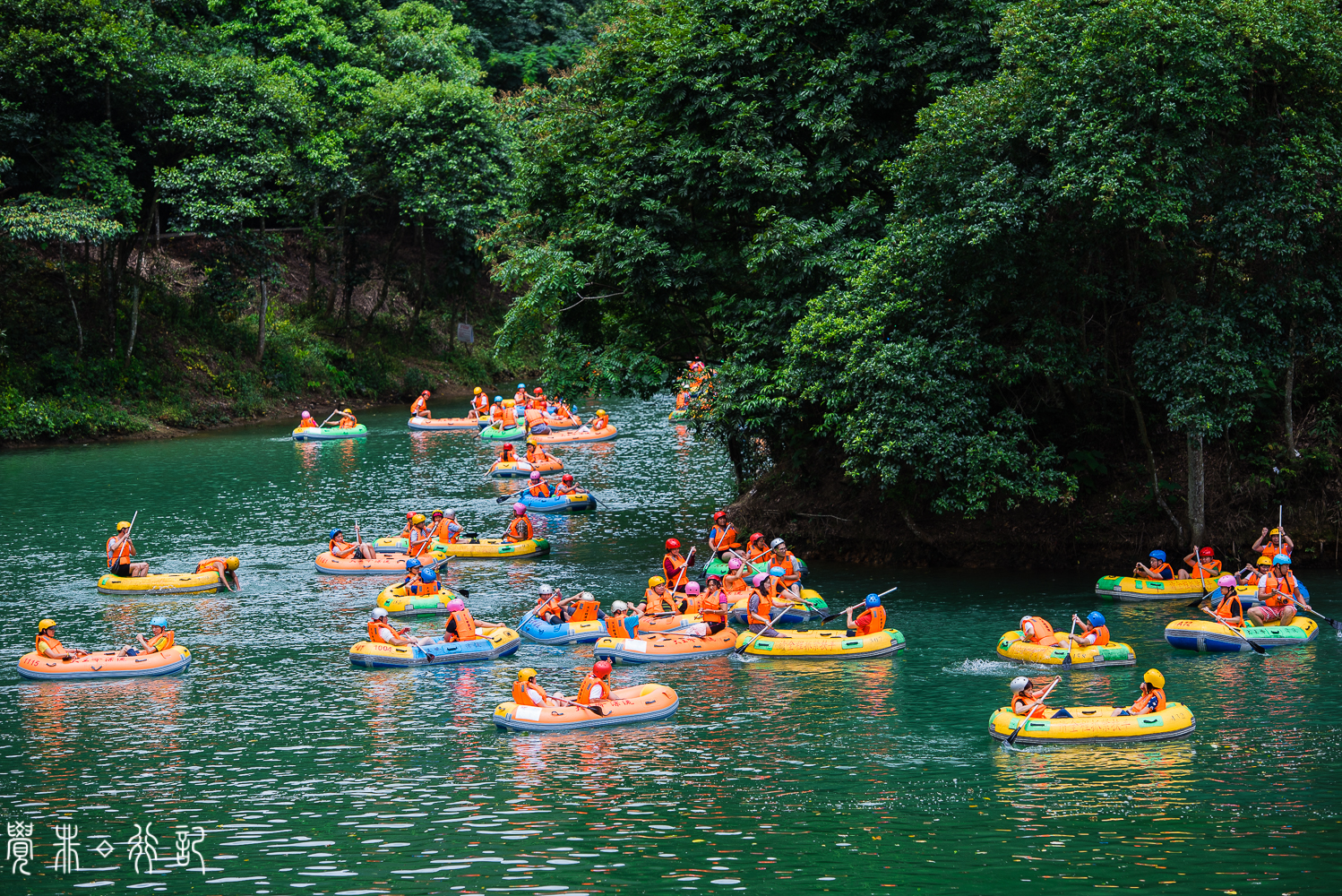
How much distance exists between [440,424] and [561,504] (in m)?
19.3

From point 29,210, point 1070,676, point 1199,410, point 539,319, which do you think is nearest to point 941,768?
point 1070,676

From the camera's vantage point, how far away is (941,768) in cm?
1883

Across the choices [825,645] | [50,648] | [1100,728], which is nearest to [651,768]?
[825,645]

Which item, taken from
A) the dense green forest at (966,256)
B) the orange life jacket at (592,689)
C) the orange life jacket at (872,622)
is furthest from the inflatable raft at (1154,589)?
the orange life jacket at (592,689)

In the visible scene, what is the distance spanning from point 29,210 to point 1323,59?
4265cm

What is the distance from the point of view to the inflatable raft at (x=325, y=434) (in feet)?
180

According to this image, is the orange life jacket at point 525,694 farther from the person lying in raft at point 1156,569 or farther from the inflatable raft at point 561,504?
the inflatable raft at point 561,504

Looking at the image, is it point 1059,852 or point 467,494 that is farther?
point 467,494

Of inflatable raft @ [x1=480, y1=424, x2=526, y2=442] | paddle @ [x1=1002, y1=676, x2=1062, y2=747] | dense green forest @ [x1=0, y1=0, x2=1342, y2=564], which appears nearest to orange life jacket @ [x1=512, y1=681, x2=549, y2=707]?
paddle @ [x1=1002, y1=676, x2=1062, y2=747]

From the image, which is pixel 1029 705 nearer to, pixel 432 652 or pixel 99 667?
pixel 432 652

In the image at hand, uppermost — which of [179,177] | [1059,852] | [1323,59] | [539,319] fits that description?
[179,177]

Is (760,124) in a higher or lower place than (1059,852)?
higher

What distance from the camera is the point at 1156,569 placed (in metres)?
28.8

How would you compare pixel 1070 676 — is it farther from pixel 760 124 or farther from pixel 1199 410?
pixel 760 124
